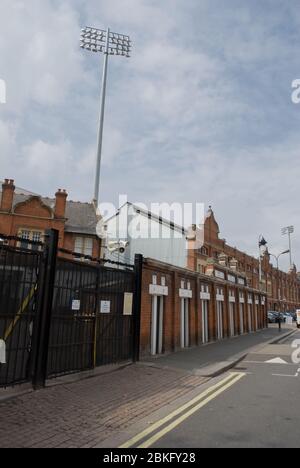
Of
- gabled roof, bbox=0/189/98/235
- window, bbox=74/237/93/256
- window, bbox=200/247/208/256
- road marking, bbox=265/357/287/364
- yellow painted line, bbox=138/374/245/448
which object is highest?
gabled roof, bbox=0/189/98/235

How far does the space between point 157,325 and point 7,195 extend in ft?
80.1

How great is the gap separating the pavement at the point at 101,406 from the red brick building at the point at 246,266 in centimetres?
1693

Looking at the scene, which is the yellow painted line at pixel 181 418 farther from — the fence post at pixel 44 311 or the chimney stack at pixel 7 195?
the chimney stack at pixel 7 195

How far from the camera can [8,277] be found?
24.2 ft

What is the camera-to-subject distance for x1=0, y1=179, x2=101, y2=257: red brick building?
3438 centimetres

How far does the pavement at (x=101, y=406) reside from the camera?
5379mm

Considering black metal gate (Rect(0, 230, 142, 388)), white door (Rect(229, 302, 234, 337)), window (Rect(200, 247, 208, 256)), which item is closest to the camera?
black metal gate (Rect(0, 230, 142, 388))

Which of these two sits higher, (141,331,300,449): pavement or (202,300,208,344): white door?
(202,300,208,344): white door

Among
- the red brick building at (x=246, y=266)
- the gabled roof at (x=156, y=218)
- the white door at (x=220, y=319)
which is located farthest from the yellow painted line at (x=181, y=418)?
the gabled roof at (x=156, y=218)

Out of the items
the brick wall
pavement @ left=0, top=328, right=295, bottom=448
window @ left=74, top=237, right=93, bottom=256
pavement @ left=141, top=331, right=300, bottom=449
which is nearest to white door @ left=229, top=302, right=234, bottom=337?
the brick wall

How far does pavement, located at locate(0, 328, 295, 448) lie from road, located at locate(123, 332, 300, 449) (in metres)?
0.25

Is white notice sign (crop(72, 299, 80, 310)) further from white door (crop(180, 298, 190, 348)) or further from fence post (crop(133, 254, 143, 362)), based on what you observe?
white door (crop(180, 298, 190, 348))
